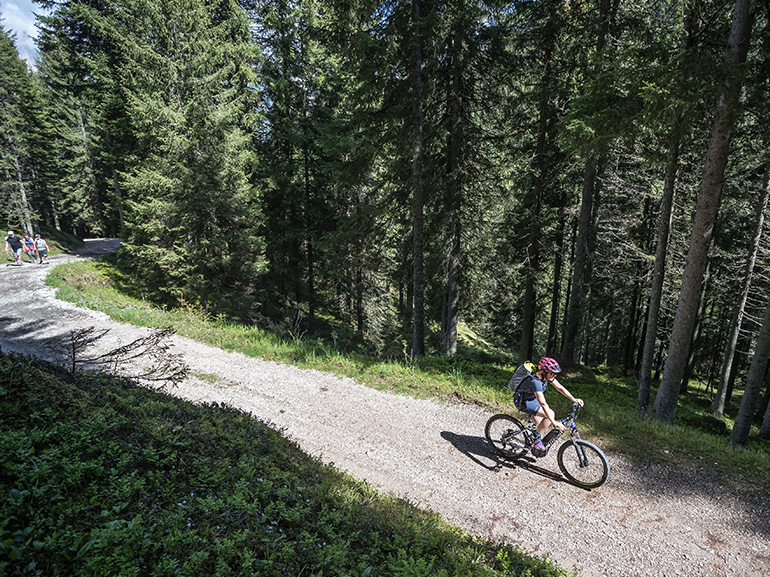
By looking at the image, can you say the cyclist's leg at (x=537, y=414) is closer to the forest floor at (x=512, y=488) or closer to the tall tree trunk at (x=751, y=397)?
the forest floor at (x=512, y=488)

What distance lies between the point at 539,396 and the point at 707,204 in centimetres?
569

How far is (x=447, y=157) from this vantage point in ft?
45.8

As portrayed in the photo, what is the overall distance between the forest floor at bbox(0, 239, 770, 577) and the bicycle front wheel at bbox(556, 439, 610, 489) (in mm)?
161

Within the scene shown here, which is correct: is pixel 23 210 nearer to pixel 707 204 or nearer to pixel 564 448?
pixel 564 448

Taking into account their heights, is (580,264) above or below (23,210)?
below

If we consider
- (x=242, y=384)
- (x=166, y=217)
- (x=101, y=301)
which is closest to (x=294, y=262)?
(x=166, y=217)

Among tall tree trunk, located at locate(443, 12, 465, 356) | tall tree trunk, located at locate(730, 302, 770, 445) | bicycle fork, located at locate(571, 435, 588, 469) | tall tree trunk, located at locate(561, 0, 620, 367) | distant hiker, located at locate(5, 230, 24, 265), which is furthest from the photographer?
distant hiker, located at locate(5, 230, 24, 265)

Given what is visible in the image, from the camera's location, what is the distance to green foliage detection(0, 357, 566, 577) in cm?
253

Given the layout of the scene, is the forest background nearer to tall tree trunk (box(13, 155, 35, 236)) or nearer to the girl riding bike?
the girl riding bike

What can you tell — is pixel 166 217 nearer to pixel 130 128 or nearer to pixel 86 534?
pixel 130 128

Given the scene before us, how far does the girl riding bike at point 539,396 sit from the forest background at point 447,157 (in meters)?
4.26

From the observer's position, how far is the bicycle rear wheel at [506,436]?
6871mm

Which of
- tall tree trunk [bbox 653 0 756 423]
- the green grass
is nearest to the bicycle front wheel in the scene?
the green grass

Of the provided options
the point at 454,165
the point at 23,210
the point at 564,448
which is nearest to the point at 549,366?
the point at 564,448
